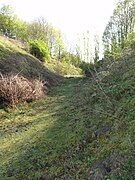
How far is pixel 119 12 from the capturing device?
80.2 feet

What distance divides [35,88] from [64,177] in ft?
27.6

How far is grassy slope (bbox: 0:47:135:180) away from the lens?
14.0 ft

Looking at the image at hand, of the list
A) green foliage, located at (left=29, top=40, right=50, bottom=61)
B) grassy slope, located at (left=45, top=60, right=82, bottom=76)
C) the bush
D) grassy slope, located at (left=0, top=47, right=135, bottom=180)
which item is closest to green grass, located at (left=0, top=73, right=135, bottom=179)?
grassy slope, located at (left=0, top=47, right=135, bottom=180)

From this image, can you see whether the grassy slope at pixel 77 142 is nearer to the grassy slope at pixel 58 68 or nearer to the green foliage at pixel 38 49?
the green foliage at pixel 38 49

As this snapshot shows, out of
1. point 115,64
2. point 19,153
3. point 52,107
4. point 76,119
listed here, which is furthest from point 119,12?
point 19,153

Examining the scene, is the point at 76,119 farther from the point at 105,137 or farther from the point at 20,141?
the point at 105,137

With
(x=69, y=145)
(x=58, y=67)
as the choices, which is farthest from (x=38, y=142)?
(x=58, y=67)

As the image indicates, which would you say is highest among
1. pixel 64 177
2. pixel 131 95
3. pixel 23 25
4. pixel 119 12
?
pixel 23 25

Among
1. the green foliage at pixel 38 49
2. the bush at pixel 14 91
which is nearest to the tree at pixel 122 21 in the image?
the green foliage at pixel 38 49

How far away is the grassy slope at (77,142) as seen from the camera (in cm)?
428

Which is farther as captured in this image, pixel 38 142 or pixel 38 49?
pixel 38 49

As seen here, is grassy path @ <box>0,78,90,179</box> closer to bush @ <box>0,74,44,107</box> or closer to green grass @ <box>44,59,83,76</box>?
bush @ <box>0,74,44,107</box>

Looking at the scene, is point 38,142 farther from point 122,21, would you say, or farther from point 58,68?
point 58,68

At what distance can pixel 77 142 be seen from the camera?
19.3 ft
